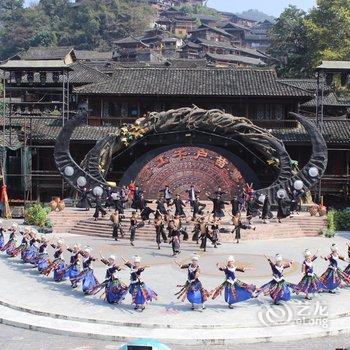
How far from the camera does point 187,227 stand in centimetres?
3028

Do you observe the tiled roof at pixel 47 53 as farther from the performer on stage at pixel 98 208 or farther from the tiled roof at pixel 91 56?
the performer on stage at pixel 98 208

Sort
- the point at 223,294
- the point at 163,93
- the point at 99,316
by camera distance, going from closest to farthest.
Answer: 1. the point at 99,316
2. the point at 223,294
3. the point at 163,93

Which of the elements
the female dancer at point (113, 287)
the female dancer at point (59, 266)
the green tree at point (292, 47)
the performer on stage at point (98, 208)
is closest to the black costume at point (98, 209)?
the performer on stage at point (98, 208)

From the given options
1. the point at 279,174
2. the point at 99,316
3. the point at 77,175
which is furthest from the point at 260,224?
the point at 99,316

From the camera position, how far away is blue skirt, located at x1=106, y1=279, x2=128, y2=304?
60.0ft

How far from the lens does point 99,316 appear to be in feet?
57.1

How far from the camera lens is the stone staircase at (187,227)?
30.2 metres

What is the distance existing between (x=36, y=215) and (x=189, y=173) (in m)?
8.38

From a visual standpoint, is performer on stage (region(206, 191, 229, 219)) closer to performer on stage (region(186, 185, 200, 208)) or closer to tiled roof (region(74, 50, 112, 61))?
performer on stage (region(186, 185, 200, 208))

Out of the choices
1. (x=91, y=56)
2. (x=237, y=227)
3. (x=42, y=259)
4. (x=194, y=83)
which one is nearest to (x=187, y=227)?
(x=237, y=227)

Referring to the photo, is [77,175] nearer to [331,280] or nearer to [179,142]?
[179,142]

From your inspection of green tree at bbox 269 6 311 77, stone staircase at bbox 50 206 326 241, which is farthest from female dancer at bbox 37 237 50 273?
green tree at bbox 269 6 311 77

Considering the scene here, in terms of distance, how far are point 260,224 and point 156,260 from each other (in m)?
7.88

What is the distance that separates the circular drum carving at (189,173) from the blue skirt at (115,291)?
17.5 m
